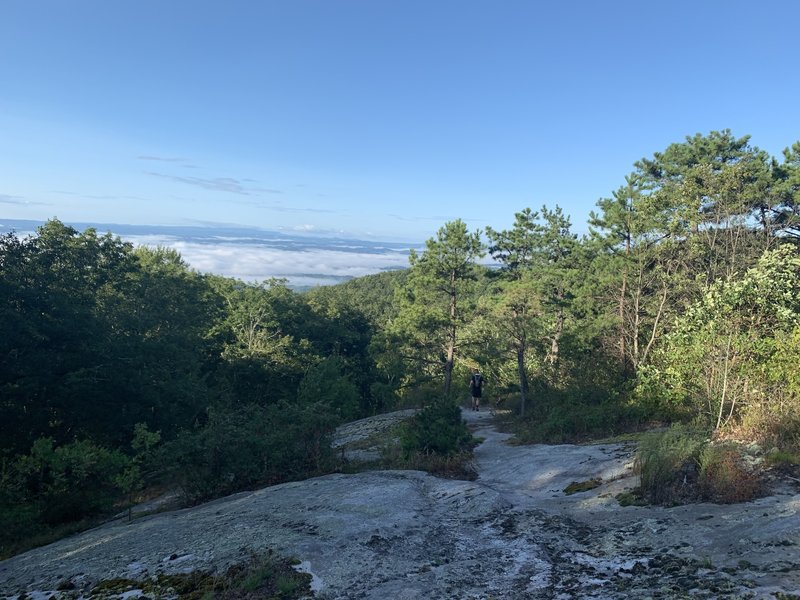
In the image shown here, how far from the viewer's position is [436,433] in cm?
1182

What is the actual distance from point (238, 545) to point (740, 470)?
7.12 meters

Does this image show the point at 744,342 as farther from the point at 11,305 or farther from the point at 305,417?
the point at 11,305

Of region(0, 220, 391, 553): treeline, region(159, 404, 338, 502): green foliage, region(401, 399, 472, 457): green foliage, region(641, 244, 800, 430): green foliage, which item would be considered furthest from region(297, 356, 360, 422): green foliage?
region(641, 244, 800, 430): green foliage

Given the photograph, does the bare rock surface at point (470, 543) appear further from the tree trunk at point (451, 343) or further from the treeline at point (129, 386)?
the tree trunk at point (451, 343)

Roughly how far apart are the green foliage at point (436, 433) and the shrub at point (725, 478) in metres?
5.59

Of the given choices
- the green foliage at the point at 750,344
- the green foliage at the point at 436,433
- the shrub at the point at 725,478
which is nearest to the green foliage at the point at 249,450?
the green foliage at the point at 436,433

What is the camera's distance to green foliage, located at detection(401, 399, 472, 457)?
11633mm

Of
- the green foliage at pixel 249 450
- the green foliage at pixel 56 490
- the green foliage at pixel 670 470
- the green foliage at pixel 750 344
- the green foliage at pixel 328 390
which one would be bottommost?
the green foliage at pixel 328 390

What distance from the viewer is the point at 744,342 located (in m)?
10.2

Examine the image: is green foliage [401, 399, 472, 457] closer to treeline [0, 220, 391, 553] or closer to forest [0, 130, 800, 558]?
forest [0, 130, 800, 558]

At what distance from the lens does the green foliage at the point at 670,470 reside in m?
6.93

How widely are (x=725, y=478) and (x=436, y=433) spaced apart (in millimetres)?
6287

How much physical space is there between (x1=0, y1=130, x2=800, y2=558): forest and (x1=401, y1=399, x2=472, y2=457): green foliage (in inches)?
2.0

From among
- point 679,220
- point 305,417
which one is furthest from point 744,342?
point 305,417
